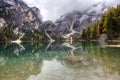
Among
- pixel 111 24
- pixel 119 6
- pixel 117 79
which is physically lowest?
pixel 117 79

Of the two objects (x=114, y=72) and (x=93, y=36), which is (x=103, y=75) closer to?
(x=114, y=72)

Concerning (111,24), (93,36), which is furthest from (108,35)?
(93,36)

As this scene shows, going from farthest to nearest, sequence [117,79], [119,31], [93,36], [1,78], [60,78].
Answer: [93,36], [119,31], [1,78], [60,78], [117,79]

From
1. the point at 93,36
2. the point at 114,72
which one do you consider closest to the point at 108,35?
the point at 93,36

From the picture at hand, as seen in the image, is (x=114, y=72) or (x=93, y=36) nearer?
(x=114, y=72)

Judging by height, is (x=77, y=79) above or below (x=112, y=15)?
below

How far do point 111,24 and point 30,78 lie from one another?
76.3m

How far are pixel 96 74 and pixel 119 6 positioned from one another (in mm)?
76451

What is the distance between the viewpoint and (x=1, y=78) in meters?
25.0

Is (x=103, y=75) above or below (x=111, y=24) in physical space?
below

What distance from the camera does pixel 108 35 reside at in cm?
10025

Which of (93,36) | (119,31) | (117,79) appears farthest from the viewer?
(93,36)

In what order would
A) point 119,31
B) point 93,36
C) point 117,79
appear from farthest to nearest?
point 93,36 → point 119,31 → point 117,79

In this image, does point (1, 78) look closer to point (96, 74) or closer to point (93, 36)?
point (96, 74)
